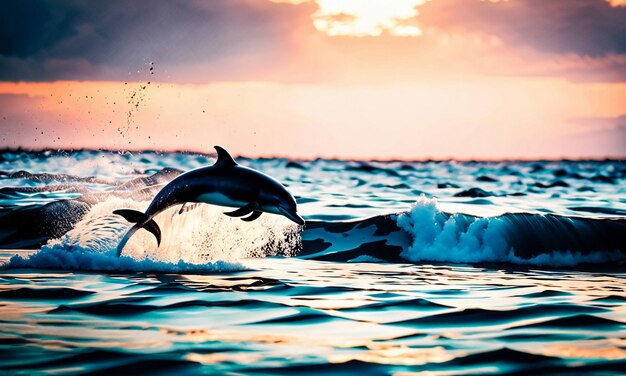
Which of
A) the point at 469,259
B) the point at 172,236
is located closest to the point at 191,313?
the point at 172,236

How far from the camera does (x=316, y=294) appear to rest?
9953 millimetres

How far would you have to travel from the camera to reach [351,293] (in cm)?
1004

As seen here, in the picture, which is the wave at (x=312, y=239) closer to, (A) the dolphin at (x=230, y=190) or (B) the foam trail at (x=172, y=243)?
(B) the foam trail at (x=172, y=243)

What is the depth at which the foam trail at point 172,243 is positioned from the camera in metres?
12.0

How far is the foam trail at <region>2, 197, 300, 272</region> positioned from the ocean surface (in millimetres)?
29

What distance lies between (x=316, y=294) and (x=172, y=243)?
4453mm

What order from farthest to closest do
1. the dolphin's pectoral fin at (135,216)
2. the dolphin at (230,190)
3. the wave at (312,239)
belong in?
the wave at (312,239) → the dolphin's pectoral fin at (135,216) → the dolphin at (230,190)

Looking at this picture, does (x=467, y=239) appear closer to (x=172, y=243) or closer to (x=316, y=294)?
(x=172, y=243)

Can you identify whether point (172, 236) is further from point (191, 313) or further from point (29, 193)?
point (29, 193)

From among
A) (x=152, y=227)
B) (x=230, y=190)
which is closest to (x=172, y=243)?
(x=152, y=227)

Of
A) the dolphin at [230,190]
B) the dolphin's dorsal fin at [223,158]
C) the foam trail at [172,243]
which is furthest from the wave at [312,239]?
the dolphin's dorsal fin at [223,158]

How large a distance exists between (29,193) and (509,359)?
2125 cm

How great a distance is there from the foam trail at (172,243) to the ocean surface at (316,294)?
0.09 ft

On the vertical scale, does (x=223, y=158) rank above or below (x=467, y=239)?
above
